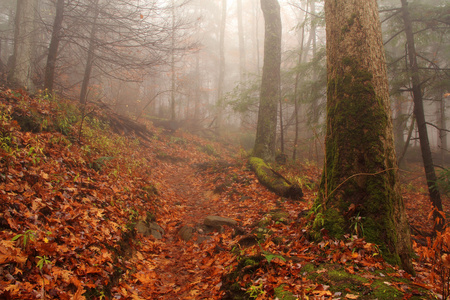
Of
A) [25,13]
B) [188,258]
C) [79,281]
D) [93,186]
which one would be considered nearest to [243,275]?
[188,258]

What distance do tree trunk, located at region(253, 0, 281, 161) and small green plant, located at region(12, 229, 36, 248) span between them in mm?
8280

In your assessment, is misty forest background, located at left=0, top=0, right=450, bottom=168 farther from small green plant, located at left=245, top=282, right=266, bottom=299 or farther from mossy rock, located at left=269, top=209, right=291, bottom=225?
small green plant, located at left=245, top=282, right=266, bottom=299

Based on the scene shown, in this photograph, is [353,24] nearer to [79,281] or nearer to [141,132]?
[79,281]

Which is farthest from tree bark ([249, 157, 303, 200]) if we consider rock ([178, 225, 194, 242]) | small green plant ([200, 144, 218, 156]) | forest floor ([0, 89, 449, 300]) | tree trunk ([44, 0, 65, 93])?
tree trunk ([44, 0, 65, 93])

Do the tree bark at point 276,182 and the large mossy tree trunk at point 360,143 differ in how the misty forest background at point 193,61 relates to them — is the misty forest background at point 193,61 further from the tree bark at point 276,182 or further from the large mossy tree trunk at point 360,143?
the tree bark at point 276,182

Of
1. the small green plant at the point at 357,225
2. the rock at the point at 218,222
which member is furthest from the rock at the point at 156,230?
the small green plant at the point at 357,225

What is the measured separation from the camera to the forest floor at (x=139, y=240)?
2.64 meters

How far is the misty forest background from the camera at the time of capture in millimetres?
8289

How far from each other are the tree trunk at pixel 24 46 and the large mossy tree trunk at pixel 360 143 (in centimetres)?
984

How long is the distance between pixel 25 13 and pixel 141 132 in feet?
22.6

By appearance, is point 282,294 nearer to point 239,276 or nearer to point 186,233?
point 239,276

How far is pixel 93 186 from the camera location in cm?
521

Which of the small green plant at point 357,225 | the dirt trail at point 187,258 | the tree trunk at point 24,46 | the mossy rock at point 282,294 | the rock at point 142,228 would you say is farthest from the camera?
the tree trunk at point 24,46

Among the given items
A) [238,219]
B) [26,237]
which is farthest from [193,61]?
[26,237]
